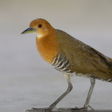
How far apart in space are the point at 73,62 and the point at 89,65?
0.08 meters

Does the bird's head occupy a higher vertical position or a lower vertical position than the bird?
higher

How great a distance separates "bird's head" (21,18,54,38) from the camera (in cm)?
162

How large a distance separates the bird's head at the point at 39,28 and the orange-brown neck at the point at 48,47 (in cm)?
2

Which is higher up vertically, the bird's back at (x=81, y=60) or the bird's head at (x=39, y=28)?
the bird's head at (x=39, y=28)

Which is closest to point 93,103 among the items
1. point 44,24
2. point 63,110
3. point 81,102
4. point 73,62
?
point 81,102

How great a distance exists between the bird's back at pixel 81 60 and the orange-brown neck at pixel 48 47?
3cm

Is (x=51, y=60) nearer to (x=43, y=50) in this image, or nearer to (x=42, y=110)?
(x=43, y=50)

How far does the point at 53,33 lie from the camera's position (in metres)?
1.68

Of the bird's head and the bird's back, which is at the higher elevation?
the bird's head

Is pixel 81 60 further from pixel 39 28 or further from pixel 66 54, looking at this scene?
pixel 39 28

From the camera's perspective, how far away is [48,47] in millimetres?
1639

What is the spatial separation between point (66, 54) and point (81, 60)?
0.27ft

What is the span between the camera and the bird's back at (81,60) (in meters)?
1.65

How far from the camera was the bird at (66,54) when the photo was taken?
1.63m
